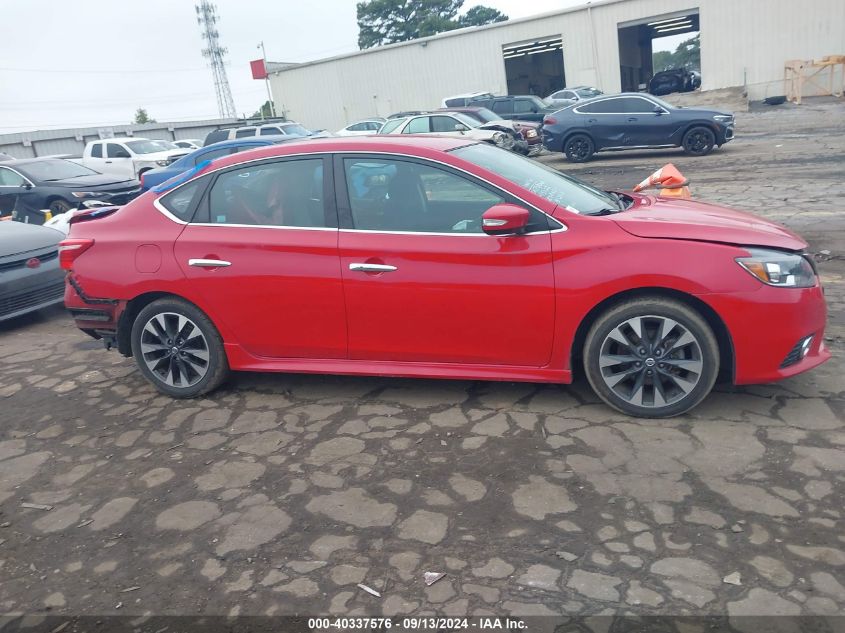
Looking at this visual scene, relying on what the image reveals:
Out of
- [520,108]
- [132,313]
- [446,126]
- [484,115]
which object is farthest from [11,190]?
[520,108]

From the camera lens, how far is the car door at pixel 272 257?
14.7 feet

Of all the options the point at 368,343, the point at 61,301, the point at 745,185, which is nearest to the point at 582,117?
the point at 745,185

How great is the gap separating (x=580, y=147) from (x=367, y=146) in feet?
47.8

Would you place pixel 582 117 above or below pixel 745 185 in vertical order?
above

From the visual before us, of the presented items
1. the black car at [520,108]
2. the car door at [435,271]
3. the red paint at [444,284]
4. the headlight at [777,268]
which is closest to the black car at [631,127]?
the black car at [520,108]

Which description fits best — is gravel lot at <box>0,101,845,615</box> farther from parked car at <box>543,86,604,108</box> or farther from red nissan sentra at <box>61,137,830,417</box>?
parked car at <box>543,86,604,108</box>

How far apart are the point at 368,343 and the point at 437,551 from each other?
1642mm

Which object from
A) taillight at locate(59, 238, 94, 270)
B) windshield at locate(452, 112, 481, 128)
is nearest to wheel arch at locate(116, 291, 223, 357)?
taillight at locate(59, 238, 94, 270)

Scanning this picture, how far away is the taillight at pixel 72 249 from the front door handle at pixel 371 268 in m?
1.95

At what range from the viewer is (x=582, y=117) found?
58.9 ft

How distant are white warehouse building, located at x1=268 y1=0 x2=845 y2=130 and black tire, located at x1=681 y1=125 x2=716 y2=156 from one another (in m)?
17.9

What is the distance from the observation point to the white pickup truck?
73.0 ft

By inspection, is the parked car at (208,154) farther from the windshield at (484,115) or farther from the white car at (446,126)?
the windshield at (484,115)

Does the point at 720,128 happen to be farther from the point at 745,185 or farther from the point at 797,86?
the point at 797,86
